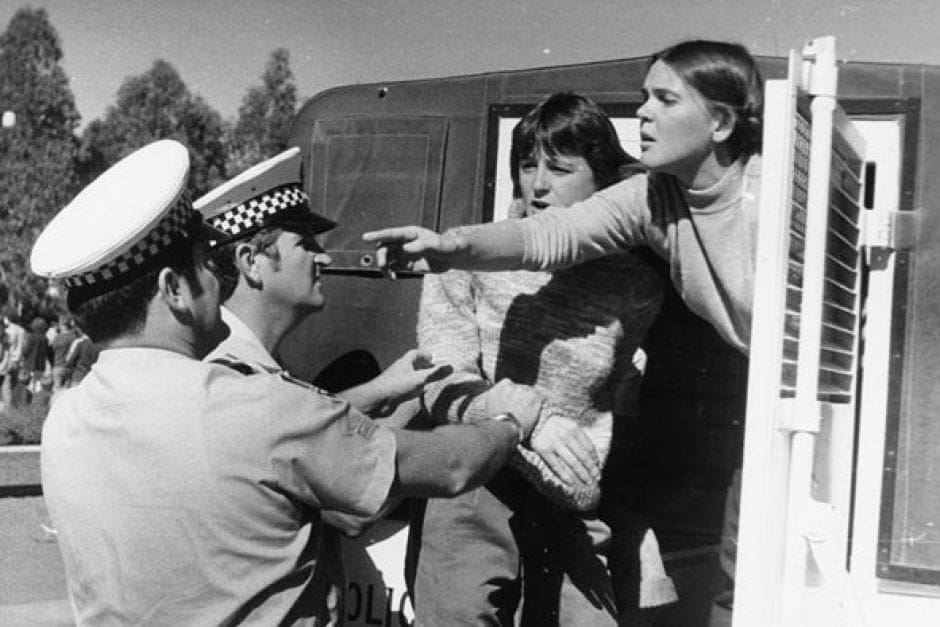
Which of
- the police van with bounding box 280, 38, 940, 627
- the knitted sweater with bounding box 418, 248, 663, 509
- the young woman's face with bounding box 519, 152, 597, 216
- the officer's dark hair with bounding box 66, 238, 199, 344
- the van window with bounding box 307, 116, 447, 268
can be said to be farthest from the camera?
the van window with bounding box 307, 116, 447, 268

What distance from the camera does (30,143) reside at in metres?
26.3

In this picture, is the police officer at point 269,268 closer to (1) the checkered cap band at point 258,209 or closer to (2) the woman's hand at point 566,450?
(1) the checkered cap band at point 258,209

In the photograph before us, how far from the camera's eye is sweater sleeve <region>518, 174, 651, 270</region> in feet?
8.75

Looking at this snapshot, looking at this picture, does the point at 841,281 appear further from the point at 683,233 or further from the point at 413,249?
the point at 413,249

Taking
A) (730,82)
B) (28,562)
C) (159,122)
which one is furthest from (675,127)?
(159,122)

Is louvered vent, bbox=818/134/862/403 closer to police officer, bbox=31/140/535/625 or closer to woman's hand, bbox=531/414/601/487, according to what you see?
woman's hand, bbox=531/414/601/487

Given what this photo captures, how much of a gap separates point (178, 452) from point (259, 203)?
28.6 inches

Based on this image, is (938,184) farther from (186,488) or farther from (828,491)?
(186,488)

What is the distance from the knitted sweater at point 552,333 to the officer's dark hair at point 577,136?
0.22 meters

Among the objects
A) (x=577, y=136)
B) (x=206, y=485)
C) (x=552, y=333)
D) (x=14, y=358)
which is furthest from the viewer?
(x=14, y=358)

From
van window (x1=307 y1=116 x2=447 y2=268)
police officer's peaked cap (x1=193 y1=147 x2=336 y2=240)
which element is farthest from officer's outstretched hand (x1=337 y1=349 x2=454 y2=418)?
van window (x1=307 y1=116 x2=447 y2=268)

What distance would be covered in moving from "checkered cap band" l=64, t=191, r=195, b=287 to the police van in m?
0.96

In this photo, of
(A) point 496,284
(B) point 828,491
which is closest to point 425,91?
(A) point 496,284

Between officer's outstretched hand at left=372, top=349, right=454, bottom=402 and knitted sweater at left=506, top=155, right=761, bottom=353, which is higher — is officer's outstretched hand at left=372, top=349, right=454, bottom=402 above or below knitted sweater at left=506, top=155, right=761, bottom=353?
below
